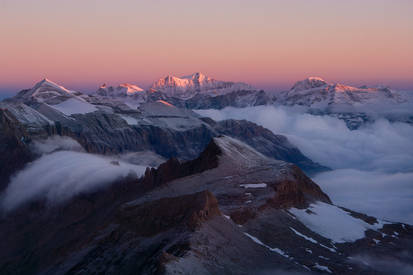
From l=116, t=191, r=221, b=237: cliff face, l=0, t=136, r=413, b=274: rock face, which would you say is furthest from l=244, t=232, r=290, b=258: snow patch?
l=116, t=191, r=221, b=237: cliff face

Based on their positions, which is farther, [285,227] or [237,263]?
[285,227]

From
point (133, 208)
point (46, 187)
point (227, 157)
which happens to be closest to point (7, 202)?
point (46, 187)

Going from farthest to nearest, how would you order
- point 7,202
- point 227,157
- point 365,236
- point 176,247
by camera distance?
A: point 7,202 → point 227,157 → point 365,236 → point 176,247

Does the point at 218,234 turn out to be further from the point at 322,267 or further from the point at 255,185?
the point at 255,185

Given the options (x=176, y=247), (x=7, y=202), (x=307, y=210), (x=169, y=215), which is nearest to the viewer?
(x=176, y=247)

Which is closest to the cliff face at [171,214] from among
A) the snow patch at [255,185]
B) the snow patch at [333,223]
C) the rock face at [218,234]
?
the rock face at [218,234]

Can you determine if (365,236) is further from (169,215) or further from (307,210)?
(169,215)

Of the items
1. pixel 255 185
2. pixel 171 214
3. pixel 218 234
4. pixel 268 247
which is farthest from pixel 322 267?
pixel 255 185

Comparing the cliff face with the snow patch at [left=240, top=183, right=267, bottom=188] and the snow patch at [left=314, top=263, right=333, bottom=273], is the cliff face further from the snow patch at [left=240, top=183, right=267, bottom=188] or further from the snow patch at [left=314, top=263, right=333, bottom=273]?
the snow patch at [left=240, top=183, right=267, bottom=188]
